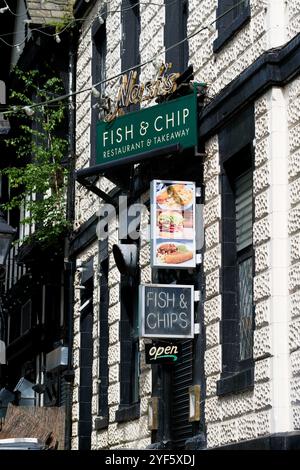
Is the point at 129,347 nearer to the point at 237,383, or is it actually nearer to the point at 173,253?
the point at 173,253

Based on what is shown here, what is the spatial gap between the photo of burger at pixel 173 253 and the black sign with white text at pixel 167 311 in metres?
0.34

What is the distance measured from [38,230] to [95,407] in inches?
153

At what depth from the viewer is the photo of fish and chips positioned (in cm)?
1783

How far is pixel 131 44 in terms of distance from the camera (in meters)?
22.1

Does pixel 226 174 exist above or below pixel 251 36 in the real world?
below

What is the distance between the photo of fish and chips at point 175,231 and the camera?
58.5 feet

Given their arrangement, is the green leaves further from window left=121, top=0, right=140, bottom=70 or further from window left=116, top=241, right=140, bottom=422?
window left=116, top=241, right=140, bottom=422

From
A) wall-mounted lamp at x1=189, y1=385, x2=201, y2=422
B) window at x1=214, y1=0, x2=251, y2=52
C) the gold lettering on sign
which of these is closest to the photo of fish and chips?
wall-mounted lamp at x1=189, y1=385, x2=201, y2=422

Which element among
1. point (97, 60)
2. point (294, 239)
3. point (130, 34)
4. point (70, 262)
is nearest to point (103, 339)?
point (70, 262)

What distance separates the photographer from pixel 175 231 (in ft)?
58.7

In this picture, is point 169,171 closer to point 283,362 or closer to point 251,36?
point 251,36

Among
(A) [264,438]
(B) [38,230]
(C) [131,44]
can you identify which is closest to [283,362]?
(A) [264,438]

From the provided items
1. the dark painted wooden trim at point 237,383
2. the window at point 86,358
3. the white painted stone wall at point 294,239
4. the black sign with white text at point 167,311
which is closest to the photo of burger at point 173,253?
the black sign with white text at point 167,311

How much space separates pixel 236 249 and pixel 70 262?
7.72 metres
